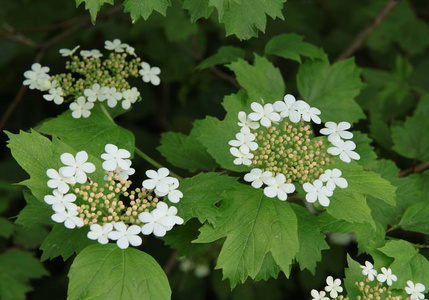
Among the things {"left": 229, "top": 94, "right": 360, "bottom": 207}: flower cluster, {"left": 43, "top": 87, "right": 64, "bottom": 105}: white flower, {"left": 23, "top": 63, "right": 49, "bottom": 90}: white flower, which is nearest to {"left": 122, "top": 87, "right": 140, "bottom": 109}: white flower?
{"left": 43, "top": 87, "right": 64, "bottom": 105}: white flower

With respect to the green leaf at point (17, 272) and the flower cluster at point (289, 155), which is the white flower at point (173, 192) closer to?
the flower cluster at point (289, 155)

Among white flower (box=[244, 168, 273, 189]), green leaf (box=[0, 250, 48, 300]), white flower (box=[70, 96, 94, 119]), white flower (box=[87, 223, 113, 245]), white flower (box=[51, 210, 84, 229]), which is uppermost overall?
white flower (box=[244, 168, 273, 189])

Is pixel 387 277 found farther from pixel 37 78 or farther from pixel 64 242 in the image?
pixel 37 78

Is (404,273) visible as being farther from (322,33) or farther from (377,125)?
(322,33)

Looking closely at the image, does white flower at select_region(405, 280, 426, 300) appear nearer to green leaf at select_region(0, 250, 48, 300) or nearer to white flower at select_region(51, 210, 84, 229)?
white flower at select_region(51, 210, 84, 229)

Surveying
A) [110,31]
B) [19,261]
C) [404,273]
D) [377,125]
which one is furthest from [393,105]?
[19,261]

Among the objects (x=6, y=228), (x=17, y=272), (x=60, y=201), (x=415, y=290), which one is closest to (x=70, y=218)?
(x=60, y=201)

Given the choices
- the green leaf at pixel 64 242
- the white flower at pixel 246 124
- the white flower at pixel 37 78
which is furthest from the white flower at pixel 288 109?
the white flower at pixel 37 78

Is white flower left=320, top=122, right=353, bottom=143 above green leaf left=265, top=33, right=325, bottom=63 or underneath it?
above
